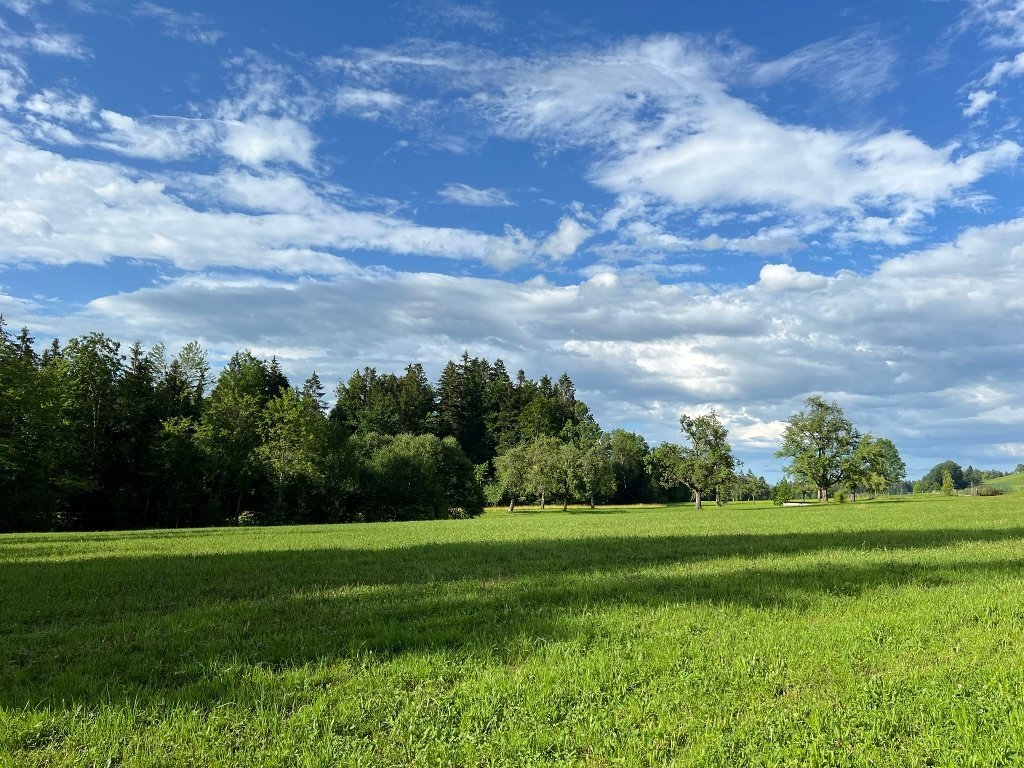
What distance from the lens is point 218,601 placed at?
1018 centimetres

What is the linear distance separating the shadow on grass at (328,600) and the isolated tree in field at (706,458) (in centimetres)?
6063

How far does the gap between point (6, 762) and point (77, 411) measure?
55599 mm

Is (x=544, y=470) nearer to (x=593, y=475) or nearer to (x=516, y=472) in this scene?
(x=516, y=472)

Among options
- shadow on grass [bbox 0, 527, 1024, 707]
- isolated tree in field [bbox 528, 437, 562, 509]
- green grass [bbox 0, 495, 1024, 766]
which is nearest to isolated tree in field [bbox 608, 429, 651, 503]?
isolated tree in field [bbox 528, 437, 562, 509]

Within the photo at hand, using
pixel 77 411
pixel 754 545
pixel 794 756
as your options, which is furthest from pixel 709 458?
pixel 794 756

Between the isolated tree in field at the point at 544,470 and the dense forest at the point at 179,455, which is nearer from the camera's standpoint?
the dense forest at the point at 179,455

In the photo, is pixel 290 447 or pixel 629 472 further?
pixel 629 472

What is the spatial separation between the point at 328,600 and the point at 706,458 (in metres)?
73.1

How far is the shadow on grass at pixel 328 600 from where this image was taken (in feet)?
21.6

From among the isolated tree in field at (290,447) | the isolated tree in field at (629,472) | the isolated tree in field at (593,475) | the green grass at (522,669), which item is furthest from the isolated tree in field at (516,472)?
the green grass at (522,669)

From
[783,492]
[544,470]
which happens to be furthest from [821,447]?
[544,470]

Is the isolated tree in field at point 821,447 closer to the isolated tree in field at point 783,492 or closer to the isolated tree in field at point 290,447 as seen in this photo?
the isolated tree in field at point 783,492

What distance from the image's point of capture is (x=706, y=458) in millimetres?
77625

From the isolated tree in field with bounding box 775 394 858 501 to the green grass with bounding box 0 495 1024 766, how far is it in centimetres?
7639
